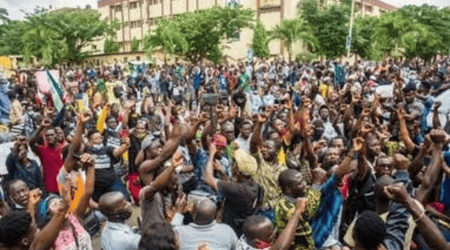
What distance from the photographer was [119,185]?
602cm

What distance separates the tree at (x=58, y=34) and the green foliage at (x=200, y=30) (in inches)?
240

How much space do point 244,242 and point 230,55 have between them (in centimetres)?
4800

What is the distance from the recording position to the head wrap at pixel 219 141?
5688mm

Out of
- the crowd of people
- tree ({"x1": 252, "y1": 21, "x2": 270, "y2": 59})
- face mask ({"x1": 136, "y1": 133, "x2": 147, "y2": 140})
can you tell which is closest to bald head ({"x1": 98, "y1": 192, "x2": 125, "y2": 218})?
the crowd of people

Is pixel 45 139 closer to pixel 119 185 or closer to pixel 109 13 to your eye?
pixel 119 185

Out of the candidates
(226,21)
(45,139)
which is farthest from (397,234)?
(226,21)

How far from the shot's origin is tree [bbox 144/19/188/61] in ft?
122

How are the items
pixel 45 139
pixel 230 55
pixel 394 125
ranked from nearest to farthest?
1. pixel 45 139
2. pixel 394 125
3. pixel 230 55

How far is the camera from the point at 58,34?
39.4 meters

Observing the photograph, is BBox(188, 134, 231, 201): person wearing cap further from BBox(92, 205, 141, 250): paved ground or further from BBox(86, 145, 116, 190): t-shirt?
BBox(92, 205, 141, 250): paved ground

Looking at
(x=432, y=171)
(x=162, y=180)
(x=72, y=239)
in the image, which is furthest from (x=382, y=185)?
(x=72, y=239)

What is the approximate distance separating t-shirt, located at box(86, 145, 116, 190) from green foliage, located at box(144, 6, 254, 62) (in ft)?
105

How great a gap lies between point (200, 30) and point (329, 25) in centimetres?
1103

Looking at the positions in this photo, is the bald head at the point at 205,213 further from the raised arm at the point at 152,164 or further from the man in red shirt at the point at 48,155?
the man in red shirt at the point at 48,155
